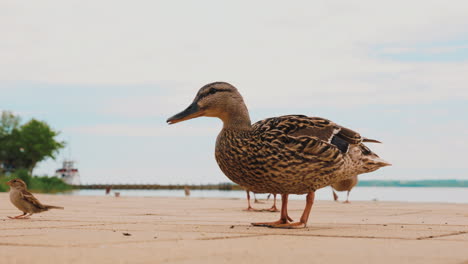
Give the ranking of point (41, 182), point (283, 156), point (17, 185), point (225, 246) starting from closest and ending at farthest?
1. point (225, 246)
2. point (283, 156)
3. point (17, 185)
4. point (41, 182)

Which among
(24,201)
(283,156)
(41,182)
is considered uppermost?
(41,182)

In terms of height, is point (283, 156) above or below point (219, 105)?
below

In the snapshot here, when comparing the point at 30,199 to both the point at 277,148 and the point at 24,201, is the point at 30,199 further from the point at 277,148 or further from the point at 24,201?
the point at 277,148

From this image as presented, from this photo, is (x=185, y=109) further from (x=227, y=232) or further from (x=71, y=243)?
(x=71, y=243)

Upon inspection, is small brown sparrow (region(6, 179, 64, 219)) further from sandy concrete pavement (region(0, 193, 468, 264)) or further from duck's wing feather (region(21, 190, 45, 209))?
sandy concrete pavement (region(0, 193, 468, 264))

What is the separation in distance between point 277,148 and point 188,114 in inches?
37.3

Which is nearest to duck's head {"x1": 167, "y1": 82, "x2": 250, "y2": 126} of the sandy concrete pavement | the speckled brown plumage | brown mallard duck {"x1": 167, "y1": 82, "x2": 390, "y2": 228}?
brown mallard duck {"x1": 167, "y1": 82, "x2": 390, "y2": 228}

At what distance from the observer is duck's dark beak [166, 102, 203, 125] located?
605cm

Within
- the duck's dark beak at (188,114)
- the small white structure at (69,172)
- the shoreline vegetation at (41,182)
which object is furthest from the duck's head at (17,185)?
the small white structure at (69,172)

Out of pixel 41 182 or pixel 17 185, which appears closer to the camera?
pixel 17 185

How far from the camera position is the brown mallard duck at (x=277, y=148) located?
19.0 ft

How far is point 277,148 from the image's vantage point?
228 inches

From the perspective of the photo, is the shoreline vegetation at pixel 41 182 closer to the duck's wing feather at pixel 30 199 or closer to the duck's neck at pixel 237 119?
the duck's wing feather at pixel 30 199

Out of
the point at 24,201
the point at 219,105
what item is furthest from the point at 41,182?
the point at 219,105
